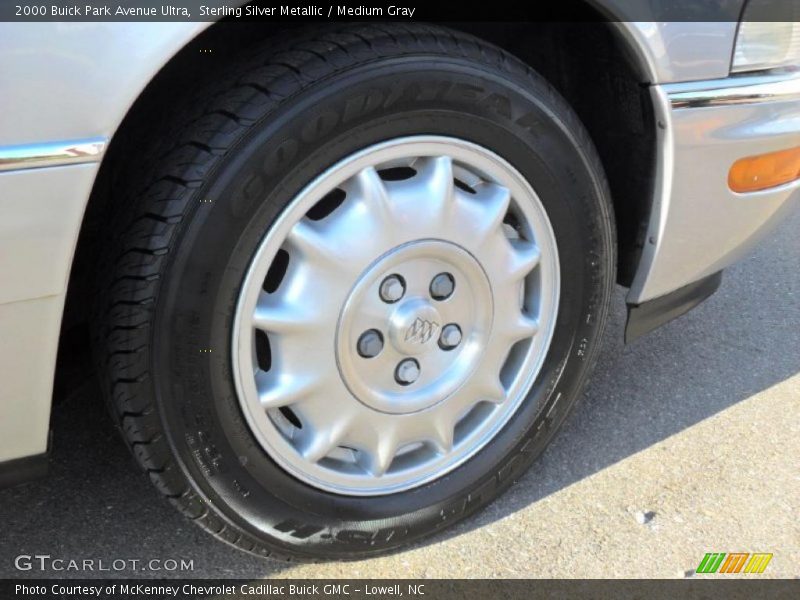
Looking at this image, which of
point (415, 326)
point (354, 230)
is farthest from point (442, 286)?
point (354, 230)

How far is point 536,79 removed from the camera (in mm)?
1600

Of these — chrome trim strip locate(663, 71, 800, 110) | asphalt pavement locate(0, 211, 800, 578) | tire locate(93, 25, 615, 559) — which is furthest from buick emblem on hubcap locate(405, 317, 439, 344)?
chrome trim strip locate(663, 71, 800, 110)

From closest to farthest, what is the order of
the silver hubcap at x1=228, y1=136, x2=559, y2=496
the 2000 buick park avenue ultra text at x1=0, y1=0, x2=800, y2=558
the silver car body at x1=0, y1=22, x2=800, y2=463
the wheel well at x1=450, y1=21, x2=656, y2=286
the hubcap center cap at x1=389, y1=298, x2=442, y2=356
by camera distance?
the silver car body at x1=0, y1=22, x2=800, y2=463
the 2000 buick park avenue ultra text at x1=0, y1=0, x2=800, y2=558
the silver hubcap at x1=228, y1=136, x2=559, y2=496
the hubcap center cap at x1=389, y1=298, x2=442, y2=356
the wheel well at x1=450, y1=21, x2=656, y2=286

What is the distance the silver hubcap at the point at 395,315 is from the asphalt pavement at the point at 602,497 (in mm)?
220

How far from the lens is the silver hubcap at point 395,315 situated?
1443 mm

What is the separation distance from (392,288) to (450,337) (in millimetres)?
175

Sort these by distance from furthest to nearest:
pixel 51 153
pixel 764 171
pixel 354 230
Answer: pixel 764 171
pixel 354 230
pixel 51 153

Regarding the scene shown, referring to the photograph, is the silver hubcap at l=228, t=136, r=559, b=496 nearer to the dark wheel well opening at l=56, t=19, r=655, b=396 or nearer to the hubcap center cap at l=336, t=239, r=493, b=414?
the hubcap center cap at l=336, t=239, r=493, b=414

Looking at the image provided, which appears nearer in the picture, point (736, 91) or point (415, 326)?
point (415, 326)

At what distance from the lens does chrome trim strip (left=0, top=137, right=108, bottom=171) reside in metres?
1.12

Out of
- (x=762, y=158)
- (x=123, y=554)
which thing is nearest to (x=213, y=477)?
(x=123, y=554)

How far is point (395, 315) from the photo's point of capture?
5.09 feet

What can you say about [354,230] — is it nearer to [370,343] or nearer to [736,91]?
[370,343]

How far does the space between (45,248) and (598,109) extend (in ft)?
3.75
